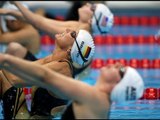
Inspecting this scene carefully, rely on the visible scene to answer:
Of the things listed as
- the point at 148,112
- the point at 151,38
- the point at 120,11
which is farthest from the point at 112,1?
the point at 148,112

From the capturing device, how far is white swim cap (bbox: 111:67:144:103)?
4.40 metres

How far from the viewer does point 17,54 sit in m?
7.70

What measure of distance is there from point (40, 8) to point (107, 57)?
2918 mm

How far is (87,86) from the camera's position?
4387 millimetres

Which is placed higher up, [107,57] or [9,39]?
[9,39]

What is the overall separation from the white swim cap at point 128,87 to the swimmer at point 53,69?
1198 mm

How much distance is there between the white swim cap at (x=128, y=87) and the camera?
440cm

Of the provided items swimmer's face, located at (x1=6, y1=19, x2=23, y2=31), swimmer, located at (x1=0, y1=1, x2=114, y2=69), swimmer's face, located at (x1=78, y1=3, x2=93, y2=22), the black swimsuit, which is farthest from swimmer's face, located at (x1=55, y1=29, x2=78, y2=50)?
swimmer's face, located at (x1=6, y1=19, x2=23, y2=31)

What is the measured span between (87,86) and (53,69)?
3.97 feet

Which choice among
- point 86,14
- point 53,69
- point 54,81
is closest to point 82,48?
point 53,69

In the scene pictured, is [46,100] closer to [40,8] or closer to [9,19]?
[9,19]

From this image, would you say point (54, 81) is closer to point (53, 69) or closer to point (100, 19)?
point (53, 69)

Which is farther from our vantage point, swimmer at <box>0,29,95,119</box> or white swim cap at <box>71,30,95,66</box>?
white swim cap at <box>71,30,95,66</box>

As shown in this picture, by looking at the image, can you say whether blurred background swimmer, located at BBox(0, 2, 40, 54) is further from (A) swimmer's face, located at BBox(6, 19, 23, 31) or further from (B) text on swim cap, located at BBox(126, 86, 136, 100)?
(B) text on swim cap, located at BBox(126, 86, 136, 100)
